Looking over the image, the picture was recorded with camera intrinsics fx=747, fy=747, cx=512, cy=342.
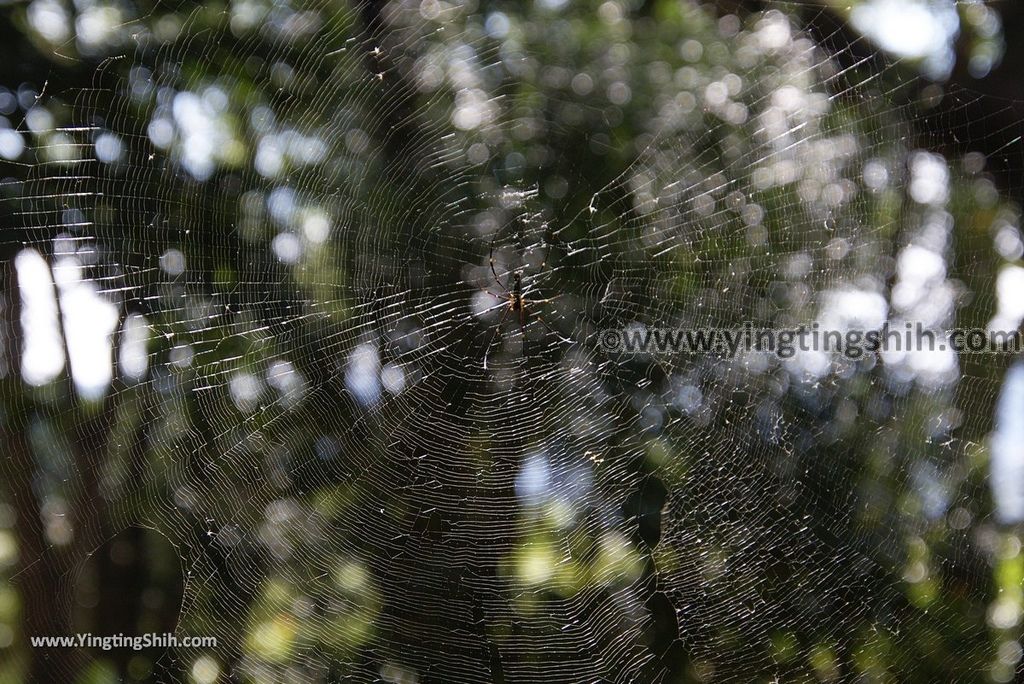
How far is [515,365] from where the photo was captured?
3.59 m

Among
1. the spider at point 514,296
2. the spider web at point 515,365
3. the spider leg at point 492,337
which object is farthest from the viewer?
the spider at point 514,296

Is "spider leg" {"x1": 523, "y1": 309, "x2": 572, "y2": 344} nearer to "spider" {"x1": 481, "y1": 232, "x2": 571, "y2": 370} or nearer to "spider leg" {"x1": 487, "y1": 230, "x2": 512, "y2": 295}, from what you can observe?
"spider" {"x1": 481, "y1": 232, "x2": 571, "y2": 370}

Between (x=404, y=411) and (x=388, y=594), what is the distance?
89 centimetres

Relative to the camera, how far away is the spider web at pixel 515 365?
328 centimetres

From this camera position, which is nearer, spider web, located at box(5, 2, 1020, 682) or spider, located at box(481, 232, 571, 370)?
spider web, located at box(5, 2, 1020, 682)

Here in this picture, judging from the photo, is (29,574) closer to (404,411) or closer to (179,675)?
(179,675)

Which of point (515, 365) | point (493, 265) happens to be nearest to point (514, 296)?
point (493, 265)

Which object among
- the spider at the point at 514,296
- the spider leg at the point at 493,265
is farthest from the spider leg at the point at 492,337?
the spider leg at the point at 493,265

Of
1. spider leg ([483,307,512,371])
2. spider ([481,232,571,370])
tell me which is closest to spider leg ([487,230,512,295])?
spider ([481,232,571,370])

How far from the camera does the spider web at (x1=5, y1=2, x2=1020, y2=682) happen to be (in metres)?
3.28

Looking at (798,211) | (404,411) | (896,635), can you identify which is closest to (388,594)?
(404,411)

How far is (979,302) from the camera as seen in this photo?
10.5 ft

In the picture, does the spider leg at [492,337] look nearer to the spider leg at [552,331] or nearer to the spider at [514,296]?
the spider at [514,296]

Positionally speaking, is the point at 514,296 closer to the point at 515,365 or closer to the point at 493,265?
the point at 493,265
